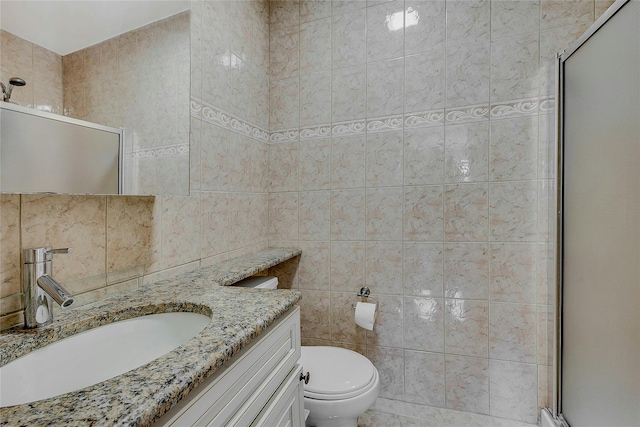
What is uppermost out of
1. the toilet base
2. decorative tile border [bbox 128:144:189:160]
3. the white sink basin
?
decorative tile border [bbox 128:144:189:160]

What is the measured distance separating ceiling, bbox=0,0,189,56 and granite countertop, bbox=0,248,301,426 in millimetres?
676

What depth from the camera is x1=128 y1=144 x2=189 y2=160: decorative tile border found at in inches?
39.4

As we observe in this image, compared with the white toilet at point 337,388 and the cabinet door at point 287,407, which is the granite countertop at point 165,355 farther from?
the white toilet at point 337,388

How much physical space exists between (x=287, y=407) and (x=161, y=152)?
3.08 ft

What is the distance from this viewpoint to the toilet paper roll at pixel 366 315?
5.17 feet

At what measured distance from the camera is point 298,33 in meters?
1.84

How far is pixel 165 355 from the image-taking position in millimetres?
581

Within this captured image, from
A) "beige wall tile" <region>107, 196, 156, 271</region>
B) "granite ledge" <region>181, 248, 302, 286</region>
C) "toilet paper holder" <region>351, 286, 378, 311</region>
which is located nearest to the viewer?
"beige wall tile" <region>107, 196, 156, 271</region>

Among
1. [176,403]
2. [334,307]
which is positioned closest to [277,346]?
[176,403]

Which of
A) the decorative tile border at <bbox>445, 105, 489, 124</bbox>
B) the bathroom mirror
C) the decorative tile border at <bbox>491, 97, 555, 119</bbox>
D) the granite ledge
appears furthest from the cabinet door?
the decorative tile border at <bbox>491, 97, 555, 119</bbox>

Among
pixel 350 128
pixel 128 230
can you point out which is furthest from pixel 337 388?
pixel 350 128

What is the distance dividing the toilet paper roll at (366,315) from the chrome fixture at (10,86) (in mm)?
1483

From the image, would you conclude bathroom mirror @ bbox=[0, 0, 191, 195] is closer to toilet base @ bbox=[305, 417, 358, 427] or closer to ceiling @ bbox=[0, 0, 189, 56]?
ceiling @ bbox=[0, 0, 189, 56]

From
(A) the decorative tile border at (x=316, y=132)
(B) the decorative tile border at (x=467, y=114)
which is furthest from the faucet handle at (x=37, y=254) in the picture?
(B) the decorative tile border at (x=467, y=114)
